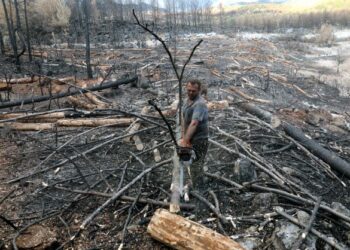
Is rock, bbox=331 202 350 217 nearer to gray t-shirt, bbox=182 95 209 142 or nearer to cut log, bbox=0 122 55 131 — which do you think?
gray t-shirt, bbox=182 95 209 142

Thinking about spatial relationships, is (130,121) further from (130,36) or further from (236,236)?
(130,36)

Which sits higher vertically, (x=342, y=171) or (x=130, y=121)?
(x=130, y=121)

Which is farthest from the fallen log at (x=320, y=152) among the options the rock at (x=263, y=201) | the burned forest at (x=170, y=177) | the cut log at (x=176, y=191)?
the cut log at (x=176, y=191)

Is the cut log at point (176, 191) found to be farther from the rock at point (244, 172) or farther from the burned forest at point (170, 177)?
the rock at point (244, 172)

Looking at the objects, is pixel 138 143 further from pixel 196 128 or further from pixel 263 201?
pixel 263 201

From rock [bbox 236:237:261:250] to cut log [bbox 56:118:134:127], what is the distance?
421 centimetres

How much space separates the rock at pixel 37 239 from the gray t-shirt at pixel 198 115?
2.21m

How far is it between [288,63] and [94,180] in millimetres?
19284

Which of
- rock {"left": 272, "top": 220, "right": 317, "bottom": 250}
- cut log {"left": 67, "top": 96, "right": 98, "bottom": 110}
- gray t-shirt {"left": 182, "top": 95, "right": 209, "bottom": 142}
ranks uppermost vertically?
gray t-shirt {"left": 182, "top": 95, "right": 209, "bottom": 142}

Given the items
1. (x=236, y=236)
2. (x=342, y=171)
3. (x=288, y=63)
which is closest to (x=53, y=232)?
(x=236, y=236)

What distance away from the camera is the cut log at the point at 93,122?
8.16 m

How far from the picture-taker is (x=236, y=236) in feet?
15.2

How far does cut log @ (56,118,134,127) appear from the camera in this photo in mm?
8156

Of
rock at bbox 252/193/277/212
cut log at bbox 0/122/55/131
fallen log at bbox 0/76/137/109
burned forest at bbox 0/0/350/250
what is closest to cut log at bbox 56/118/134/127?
burned forest at bbox 0/0/350/250
